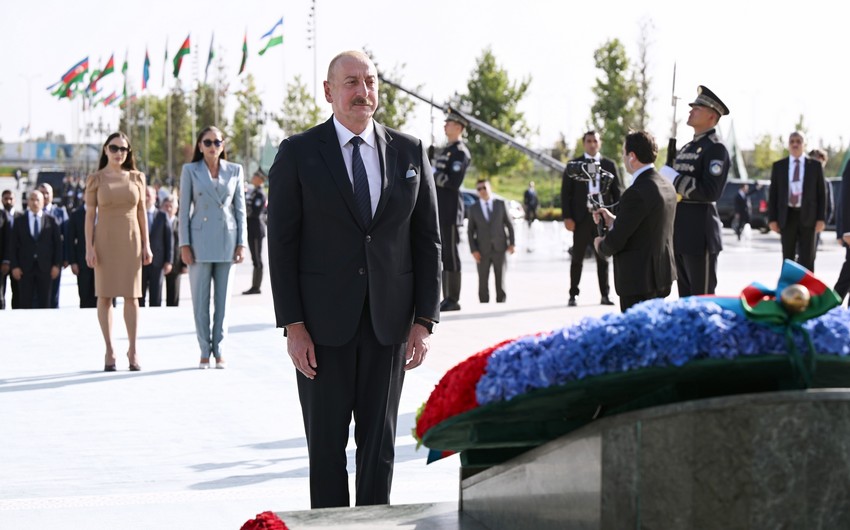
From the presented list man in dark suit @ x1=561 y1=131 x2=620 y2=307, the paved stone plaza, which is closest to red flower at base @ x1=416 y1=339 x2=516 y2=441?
the paved stone plaza

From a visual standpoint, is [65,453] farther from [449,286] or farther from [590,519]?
[449,286]

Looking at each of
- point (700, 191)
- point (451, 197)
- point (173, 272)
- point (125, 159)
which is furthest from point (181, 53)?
point (700, 191)

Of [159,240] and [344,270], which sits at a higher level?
[344,270]

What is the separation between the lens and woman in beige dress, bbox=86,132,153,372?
1021 centimetres

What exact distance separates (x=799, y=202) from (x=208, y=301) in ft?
24.2

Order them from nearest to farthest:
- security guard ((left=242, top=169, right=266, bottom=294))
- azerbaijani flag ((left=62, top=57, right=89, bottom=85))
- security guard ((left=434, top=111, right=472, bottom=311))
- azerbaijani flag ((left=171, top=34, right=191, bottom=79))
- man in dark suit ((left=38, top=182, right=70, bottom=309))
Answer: security guard ((left=434, top=111, right=472, bottom=311))
man in dark suit ((left=38, top=182, right=70, bottom=309))
security guard ((left=242, top=169, right=266, bottom=294))
azerbaijani flag ((left=171, top=34, right=191, bottom=79))
azerbaijani flag ((left=62, top=57, right=89, bottom=85))

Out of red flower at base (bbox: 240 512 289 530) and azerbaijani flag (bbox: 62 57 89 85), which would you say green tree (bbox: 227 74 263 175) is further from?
red flower at base (bbox: 240 512 289 530)

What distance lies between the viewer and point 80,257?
1591cm

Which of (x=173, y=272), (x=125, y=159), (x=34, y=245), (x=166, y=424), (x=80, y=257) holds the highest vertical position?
(x=125, y=159)

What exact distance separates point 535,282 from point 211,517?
604 inches

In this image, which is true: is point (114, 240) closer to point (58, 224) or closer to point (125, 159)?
point (125, 159)

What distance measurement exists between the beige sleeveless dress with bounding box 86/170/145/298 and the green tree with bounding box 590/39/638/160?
2452 inches

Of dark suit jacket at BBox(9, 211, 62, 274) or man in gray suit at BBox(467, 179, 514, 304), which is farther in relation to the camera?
man in gray suit at BBox(467, 179, 514, 304)

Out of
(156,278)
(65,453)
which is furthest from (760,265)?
(65,453)
